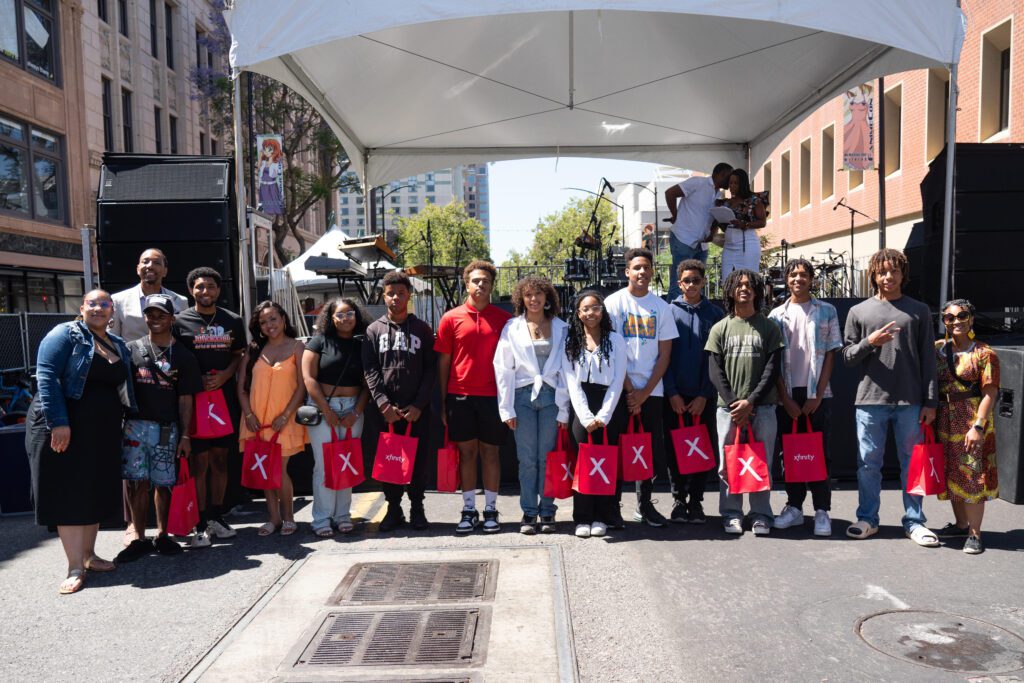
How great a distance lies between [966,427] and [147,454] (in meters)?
5.56

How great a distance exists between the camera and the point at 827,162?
2823 centimetres

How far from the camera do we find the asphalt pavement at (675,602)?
12.4ft

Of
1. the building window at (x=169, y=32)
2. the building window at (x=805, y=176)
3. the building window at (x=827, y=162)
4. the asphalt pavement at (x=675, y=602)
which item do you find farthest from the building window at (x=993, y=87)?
the building window at (x=169, y=32)

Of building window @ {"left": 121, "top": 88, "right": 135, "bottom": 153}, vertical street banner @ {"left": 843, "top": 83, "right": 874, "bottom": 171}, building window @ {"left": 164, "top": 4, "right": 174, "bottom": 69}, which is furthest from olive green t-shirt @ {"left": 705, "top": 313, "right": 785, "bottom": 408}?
building window @ {"left": 164, "top": 4, "right": 174, "bottom": 69}

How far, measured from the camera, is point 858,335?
5.66m

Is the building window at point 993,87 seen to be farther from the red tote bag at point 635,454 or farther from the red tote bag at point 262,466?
the red tote bag at point 262,466

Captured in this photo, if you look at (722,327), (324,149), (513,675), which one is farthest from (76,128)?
(513,675)

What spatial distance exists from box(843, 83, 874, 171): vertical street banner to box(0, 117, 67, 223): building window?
19915mm

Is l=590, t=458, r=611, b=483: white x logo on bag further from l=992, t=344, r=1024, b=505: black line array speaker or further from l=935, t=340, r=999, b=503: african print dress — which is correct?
l=992, t=344, r=1024, b=505: black line array speaker

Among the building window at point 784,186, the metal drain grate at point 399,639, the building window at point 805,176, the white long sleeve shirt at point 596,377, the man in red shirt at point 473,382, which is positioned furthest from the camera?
the building window at point 784,186

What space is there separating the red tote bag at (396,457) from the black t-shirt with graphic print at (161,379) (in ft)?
4.58

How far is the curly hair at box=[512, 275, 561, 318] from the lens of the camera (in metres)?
5.81

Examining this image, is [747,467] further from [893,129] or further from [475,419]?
[893,129]

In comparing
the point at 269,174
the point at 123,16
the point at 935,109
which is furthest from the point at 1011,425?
the point at 123,16
